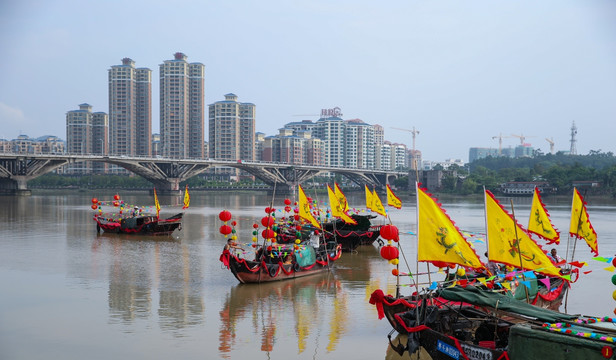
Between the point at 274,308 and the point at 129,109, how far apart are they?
135888 mm


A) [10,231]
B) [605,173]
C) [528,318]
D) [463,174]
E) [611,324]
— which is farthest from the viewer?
[463,174]

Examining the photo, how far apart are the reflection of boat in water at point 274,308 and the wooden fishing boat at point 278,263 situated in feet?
0.79

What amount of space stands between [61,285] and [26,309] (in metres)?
3.17

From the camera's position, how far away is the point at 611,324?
29.5 ft

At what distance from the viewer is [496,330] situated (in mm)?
9656

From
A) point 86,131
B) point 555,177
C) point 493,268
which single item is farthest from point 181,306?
point 86,131

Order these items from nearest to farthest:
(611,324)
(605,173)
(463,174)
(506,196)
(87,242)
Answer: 1. (611,324)
2. (87,242)
3. (605,173)
4. (506,196)
5. (463,174)

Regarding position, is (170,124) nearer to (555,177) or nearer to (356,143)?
(356,143)

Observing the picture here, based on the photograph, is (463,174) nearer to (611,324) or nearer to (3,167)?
(3,167)

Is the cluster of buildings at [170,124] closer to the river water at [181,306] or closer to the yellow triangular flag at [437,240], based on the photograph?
the river water at [181,306]

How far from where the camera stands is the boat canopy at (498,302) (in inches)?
370

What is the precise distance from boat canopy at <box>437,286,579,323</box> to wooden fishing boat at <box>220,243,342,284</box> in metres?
7.95

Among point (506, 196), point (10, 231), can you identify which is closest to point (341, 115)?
point (506, 196)

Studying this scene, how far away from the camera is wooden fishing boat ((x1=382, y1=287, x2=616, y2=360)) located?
8.14m
